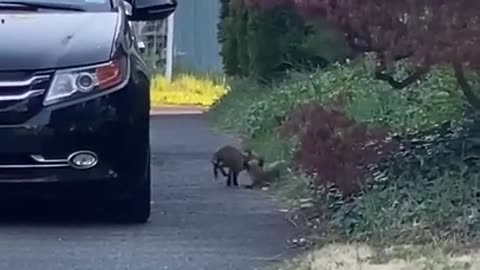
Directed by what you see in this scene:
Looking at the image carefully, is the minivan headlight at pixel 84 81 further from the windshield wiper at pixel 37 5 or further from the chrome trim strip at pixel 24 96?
the windshield wiper at pixel 37 5

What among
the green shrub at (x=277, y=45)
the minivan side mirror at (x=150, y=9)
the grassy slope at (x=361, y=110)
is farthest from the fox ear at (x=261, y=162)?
the green shrub at (x=277, y=45)

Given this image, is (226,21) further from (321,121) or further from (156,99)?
(321,121)

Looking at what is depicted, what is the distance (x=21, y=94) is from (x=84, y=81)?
31 cm

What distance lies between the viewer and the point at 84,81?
7.50 metres

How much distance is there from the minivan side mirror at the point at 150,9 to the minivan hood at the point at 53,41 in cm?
84

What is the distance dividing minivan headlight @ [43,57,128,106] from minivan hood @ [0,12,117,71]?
4 centimetres

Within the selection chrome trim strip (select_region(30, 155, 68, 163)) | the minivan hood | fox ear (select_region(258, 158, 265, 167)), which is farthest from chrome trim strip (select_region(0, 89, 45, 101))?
fox ear (select_region(258, 158, 265, 167))

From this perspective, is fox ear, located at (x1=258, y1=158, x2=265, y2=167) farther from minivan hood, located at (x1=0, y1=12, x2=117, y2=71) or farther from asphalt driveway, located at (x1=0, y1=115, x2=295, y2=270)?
minivan hood, located at (x1=0, y1=12, x2=117, y2=71)

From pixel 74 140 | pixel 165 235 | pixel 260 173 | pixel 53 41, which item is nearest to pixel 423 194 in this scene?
pixel 165 235

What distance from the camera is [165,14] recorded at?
887cm

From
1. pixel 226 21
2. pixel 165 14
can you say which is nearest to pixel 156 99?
pixel 226 21

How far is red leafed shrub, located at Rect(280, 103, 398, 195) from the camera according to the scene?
7395mm

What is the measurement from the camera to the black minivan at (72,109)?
7.43m

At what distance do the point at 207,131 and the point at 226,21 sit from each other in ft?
11.9
